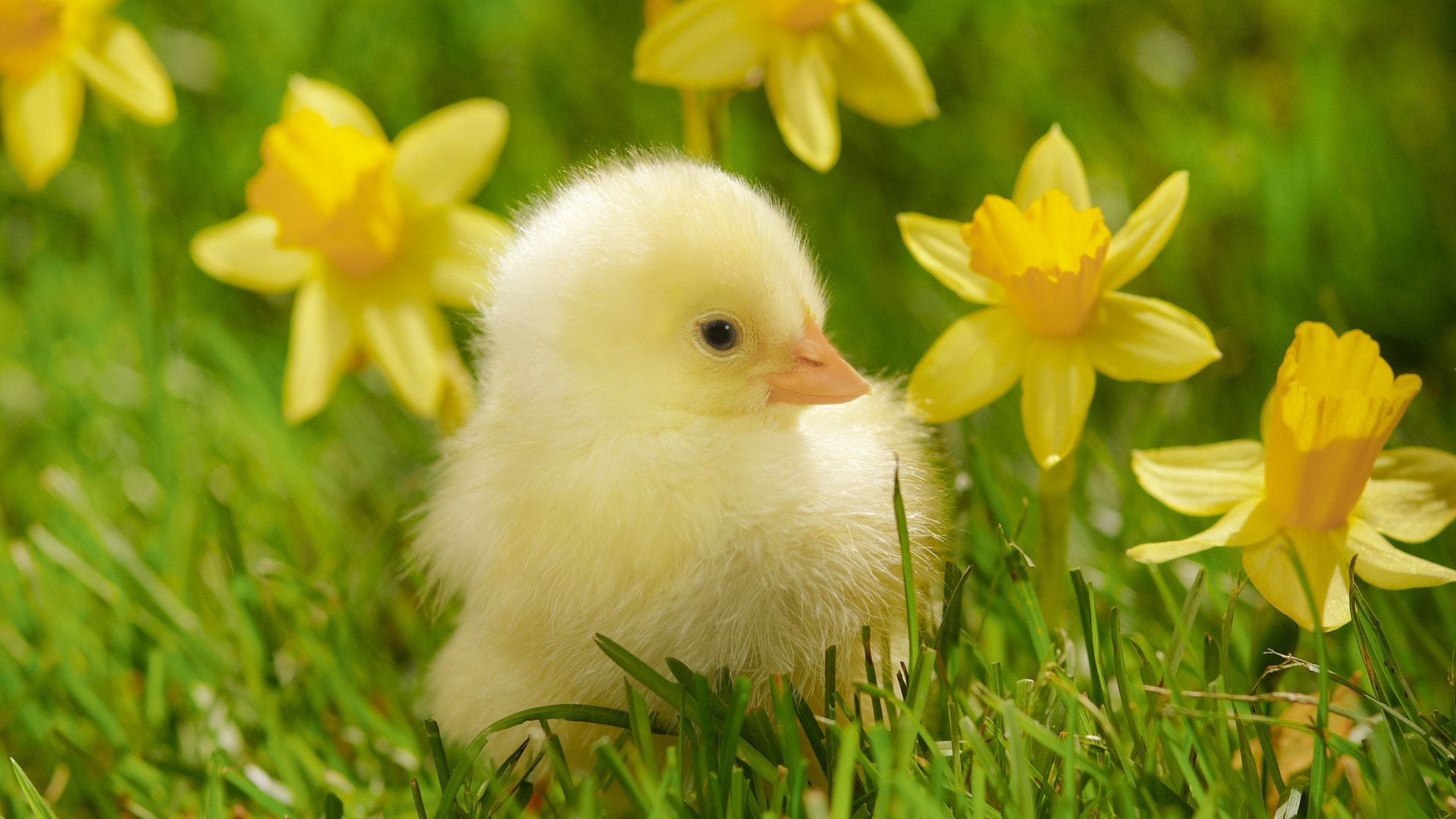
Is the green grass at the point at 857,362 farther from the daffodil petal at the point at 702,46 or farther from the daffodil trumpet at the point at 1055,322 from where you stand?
the daffodil petal at the point at 702,46

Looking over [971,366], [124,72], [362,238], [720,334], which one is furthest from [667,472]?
[124,72]

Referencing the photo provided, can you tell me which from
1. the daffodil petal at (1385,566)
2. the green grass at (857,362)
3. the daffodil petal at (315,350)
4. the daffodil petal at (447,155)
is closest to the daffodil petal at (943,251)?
the green grass at (857,362)

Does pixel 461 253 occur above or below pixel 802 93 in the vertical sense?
below

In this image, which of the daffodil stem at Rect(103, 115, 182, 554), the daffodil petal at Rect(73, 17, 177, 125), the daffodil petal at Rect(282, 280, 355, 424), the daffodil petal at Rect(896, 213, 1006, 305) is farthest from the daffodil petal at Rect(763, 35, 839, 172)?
the daffodil stem at Rect(103, 115, 182, 554)

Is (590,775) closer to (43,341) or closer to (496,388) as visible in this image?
(496,388)

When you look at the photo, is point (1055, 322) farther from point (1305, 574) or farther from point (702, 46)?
point (702, 46)

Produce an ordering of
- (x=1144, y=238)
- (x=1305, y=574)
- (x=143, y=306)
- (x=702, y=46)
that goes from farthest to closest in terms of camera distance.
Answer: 1. (x=143, y=306)
2. (x=702, y=46)
3. (x=1144, y=238)
4. (x=1305, y=574)
